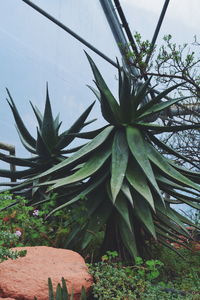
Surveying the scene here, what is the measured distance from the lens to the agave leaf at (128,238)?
6.47 ft

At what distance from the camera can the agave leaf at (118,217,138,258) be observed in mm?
1973

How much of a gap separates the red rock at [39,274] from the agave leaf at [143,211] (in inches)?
15.2

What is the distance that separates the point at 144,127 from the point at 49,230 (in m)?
0.84

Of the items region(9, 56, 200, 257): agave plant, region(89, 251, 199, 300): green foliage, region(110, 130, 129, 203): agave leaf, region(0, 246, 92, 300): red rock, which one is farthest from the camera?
region(9, 56, 200, 257): agave plant

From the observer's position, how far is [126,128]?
2.31 meters

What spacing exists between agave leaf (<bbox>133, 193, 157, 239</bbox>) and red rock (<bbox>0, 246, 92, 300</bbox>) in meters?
0.39

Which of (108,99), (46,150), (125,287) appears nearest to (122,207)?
(125,287)

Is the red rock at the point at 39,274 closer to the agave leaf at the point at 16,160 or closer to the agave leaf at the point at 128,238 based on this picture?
the agave leaf at the point at 128,238

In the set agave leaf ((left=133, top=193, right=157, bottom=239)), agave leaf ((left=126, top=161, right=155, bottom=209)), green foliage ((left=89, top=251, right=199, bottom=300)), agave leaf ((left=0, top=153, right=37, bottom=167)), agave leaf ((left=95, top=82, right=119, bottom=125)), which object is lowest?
green foliage ((left=89, top=251, right=199, bottom=300))

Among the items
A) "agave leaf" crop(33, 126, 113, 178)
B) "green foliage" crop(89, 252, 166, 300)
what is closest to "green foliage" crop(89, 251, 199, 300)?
"green foliage" crop(89, 252, 166, 300)

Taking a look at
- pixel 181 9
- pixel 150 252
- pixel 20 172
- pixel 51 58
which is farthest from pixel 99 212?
pixel 181 9

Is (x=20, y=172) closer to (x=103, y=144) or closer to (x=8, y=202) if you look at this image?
(x=8, y=202)

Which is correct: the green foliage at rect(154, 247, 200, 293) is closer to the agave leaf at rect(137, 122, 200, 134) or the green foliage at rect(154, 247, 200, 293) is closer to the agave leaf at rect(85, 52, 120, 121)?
the agave leaf at rect(137, 122, 200, 134)

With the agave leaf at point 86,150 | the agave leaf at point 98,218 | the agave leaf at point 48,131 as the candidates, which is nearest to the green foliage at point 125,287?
the agave leaf at point 98,218
